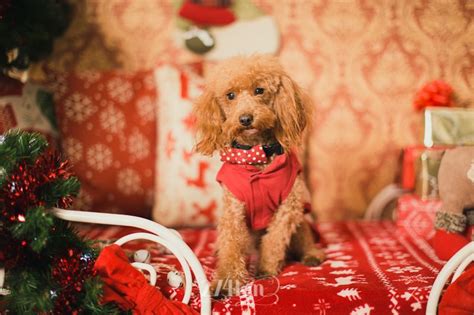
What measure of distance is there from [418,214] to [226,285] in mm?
1111

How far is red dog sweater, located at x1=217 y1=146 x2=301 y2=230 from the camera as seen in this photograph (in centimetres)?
157

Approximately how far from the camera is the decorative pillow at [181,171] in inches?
81.8

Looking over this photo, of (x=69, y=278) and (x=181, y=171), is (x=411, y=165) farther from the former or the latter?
(x=69, y=278)

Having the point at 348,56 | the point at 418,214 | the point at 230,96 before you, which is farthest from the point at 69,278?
the point at 348,56

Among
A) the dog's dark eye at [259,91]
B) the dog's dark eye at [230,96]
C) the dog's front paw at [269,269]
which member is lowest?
the dog's front paw at [269,269]

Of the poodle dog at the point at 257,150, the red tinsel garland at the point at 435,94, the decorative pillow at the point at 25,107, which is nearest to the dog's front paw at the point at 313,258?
the poodle dog at the point at 257,150

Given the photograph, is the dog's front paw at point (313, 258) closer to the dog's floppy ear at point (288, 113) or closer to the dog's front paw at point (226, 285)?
the dog's front paw at point (226, 285)

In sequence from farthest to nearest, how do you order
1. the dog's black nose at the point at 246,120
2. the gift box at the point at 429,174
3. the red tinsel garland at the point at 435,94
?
the red tinsel garland at the point at 435,94, the gift box at the point at 429,174, the dog's black nose at the point at 246,120

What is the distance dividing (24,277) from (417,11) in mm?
2201

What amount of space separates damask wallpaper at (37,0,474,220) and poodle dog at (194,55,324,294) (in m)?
0.86

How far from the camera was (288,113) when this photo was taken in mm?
1564

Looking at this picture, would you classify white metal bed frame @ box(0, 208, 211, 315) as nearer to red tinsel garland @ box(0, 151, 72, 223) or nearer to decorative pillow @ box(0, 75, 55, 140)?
red tinsel garland @ box(0, 151, 72, 223)

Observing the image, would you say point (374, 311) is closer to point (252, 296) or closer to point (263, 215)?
point (252, 296)

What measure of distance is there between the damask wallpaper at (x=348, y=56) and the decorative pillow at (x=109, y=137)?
12.8 inches
